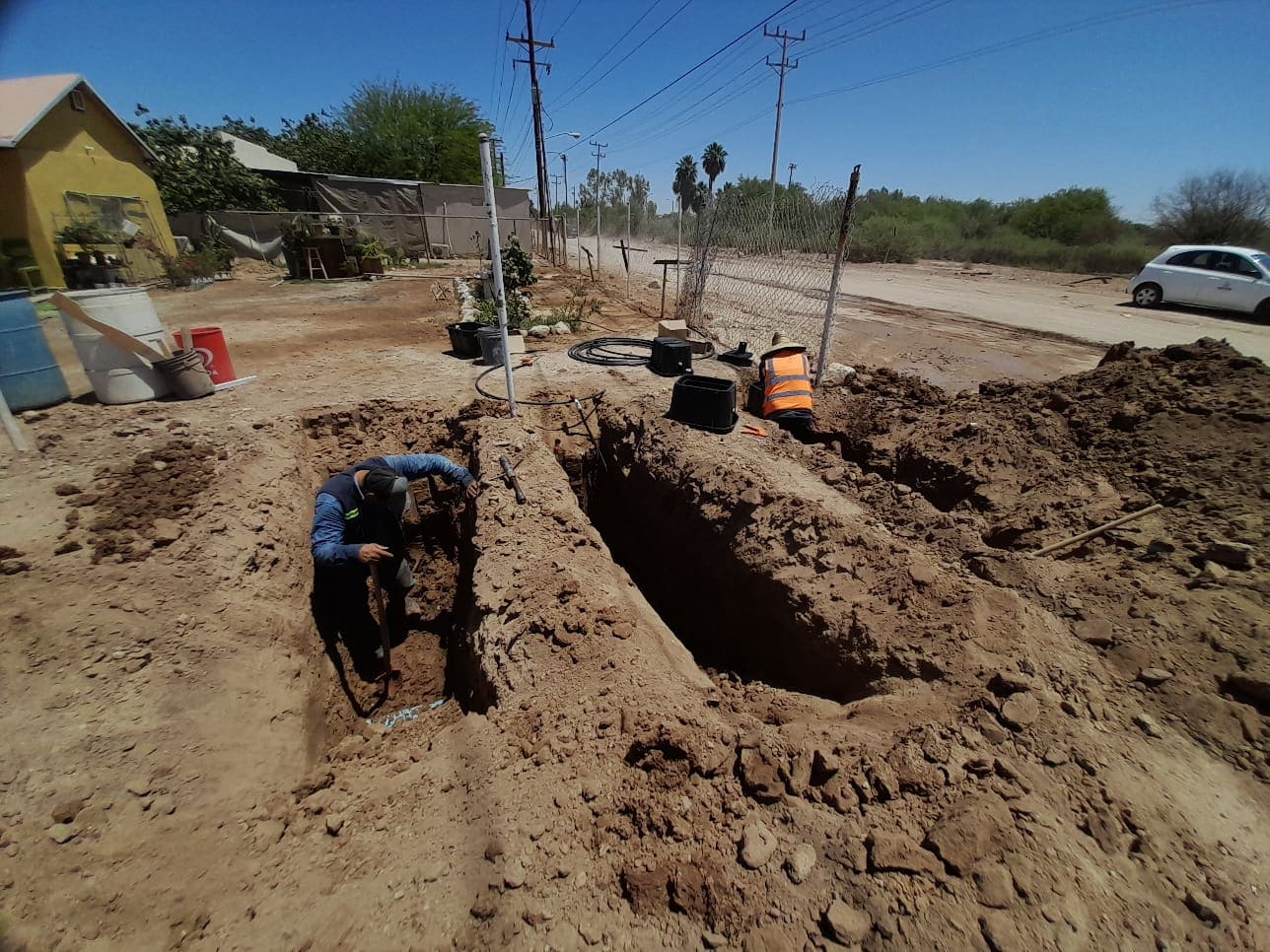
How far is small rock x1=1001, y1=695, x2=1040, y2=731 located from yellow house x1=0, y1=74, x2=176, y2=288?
61.2 feet

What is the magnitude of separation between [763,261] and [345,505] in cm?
763

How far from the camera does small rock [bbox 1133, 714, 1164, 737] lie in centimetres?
223

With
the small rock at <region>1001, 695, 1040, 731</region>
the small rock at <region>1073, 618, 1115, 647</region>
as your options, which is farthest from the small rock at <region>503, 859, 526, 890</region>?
the small rock at <region>1073, 618, 1115, 647</region>

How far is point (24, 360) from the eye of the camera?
5.30 metres

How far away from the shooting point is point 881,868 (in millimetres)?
1810

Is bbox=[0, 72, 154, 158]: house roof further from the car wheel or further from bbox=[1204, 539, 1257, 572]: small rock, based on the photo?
the car wheel

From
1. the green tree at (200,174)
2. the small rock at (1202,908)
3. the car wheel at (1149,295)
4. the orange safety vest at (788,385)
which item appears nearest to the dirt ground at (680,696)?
the small rock at (1202,908)

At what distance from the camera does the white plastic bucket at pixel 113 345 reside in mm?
5402

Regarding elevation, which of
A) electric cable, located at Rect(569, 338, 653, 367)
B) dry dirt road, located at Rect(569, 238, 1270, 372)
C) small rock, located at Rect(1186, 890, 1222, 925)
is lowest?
small rock, located at Rect(1186, 890, 1222, 925)

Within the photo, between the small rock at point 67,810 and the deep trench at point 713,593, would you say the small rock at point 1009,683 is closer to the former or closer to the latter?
the deep trench at point 713,593

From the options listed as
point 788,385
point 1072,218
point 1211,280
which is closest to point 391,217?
point 788,385

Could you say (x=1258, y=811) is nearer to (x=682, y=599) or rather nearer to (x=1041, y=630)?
(x=1041, y=630)

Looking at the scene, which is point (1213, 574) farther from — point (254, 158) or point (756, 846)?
point (254, 158)

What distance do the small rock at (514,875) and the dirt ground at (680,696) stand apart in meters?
0.01
